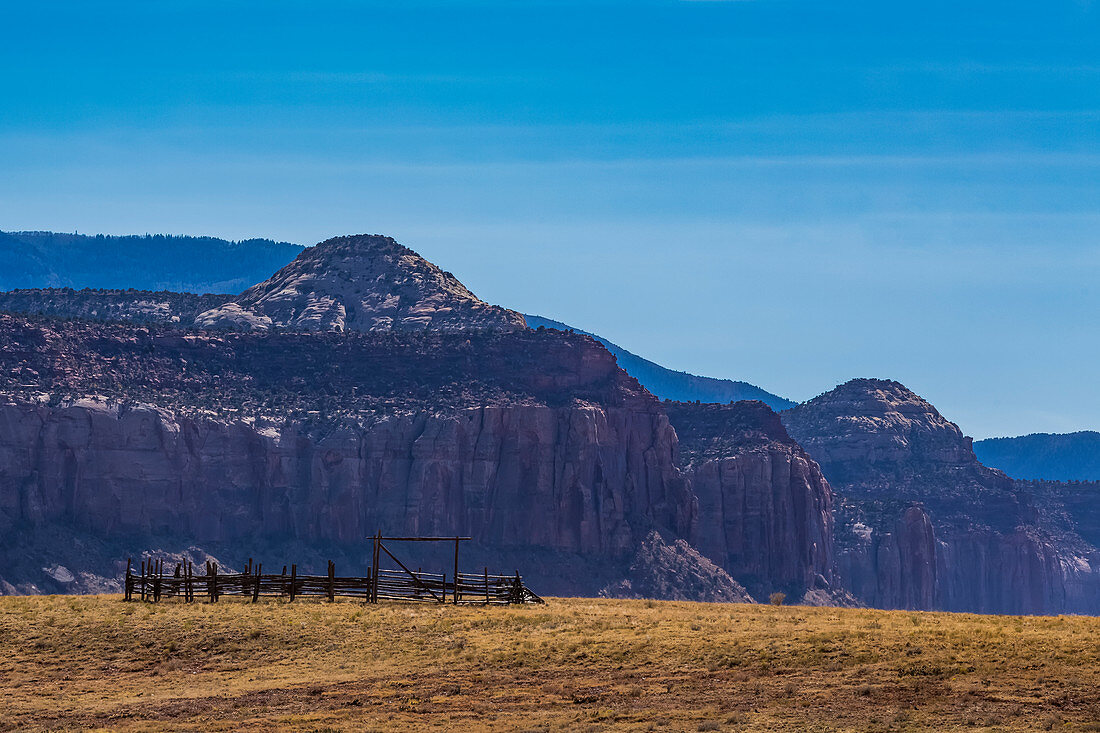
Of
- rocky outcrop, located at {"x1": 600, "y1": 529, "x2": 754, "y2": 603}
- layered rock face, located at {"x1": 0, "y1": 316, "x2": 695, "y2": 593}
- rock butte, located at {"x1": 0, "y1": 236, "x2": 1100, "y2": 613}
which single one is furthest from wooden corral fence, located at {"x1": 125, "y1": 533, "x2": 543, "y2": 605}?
rocky outcrop, located at {"x1": 600, "y1": 529, "x2": 754, "y2": 603}

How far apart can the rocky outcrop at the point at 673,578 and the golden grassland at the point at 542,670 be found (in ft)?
347

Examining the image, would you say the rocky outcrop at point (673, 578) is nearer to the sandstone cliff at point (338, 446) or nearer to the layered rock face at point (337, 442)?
the sandstone cliff at point (338, 446)

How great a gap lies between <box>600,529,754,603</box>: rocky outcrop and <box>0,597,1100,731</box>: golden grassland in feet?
347

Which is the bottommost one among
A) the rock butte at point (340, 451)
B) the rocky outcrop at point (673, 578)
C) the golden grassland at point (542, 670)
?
the golden grassland at point (542, 670)

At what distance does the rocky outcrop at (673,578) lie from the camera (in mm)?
174250

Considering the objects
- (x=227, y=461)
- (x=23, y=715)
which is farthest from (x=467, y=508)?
(x=23, y=715)

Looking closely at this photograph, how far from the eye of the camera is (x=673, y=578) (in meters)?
179

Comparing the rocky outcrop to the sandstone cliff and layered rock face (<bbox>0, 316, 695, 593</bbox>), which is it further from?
layered rock face (<bbox>0, 316, 695, 593</bbox>)

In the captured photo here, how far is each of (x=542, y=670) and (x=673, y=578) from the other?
126465 millimetres

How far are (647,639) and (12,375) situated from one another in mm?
121933

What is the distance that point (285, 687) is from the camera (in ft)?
177

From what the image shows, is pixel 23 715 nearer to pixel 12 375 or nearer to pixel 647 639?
pixel 647 639

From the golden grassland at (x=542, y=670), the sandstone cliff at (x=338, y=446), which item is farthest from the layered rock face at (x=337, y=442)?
the golden grassland at (x=542, y=670)

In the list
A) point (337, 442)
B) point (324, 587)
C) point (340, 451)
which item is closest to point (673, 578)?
point (340, 451)
